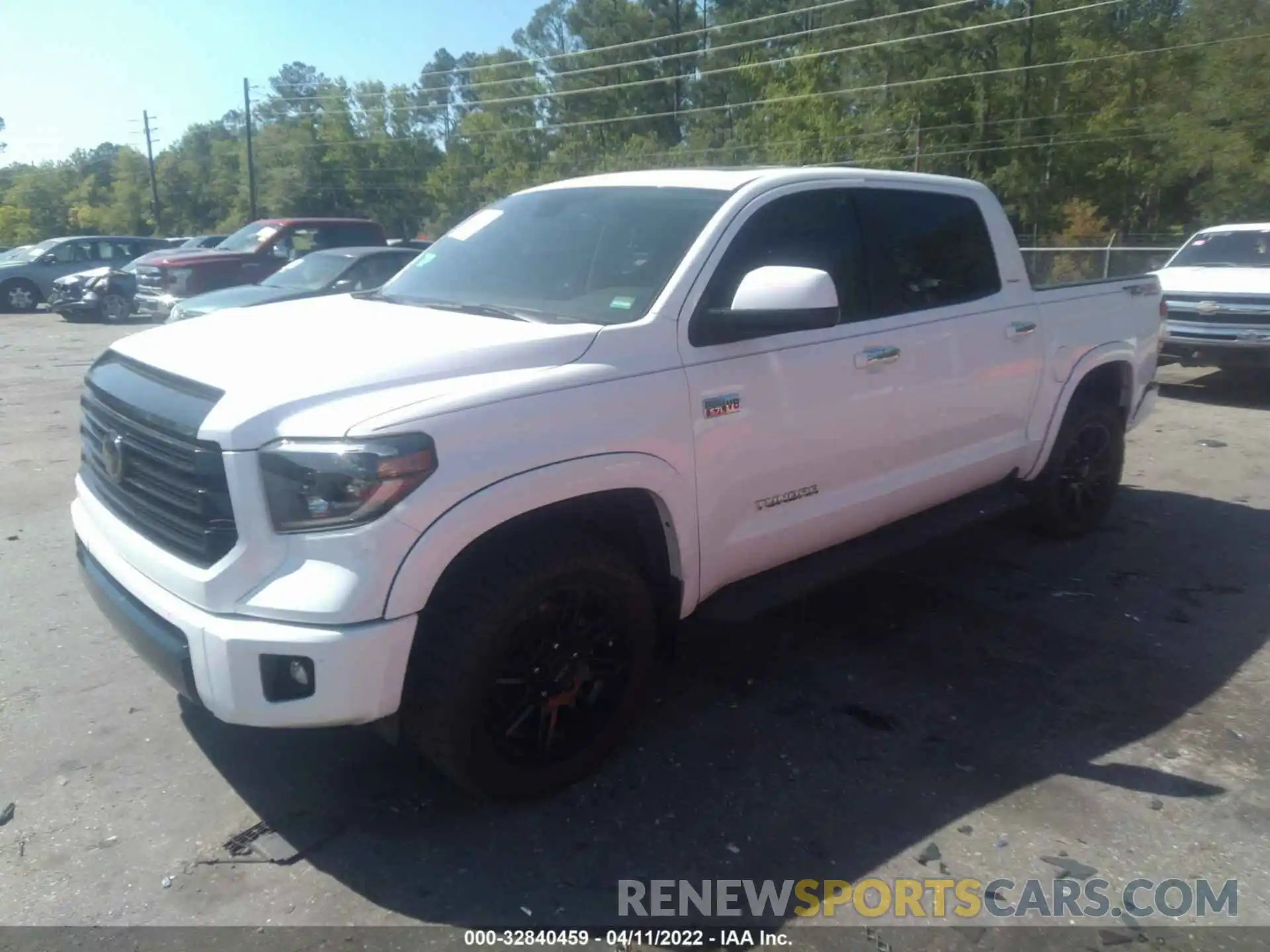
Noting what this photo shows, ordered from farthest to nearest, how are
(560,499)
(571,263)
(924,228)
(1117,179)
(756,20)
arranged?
(756,20)
(1117,179)
(924,228)
(571,263)
(560,499)

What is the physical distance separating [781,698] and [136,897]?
2.37 m

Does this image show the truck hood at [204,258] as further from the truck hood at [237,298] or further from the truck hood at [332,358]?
the truck hood at [332,358]

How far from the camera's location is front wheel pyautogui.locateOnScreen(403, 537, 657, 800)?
3092 mm

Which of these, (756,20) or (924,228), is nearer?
(924,228)

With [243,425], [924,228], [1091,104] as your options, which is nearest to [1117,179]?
[1091,104]

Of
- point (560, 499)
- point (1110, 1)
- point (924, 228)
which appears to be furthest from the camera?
point (1110, 1)

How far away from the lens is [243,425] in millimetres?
2910

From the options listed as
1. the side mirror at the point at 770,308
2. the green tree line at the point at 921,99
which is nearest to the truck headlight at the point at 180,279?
the green tree line at the point at 921,99

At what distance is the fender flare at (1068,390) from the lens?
5555mm

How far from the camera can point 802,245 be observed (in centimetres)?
424

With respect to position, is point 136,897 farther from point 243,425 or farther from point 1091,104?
point 1091,104

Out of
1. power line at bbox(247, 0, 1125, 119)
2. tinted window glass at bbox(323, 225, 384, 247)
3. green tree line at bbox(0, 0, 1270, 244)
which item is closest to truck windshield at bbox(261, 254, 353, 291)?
tinted window glass at bbox(323, 225, 384, 247)

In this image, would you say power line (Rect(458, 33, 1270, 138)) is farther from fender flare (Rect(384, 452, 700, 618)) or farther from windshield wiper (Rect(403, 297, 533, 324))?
fender flare (Rect(384, 452, 700, 618))

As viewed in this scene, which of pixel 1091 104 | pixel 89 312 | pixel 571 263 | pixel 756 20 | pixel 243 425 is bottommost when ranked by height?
pixel 89 312
